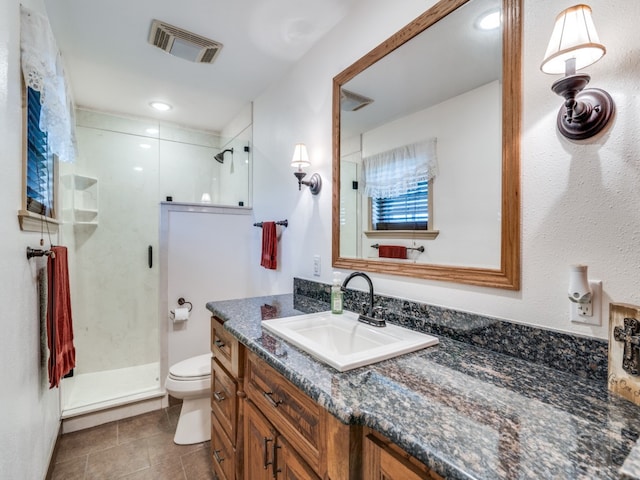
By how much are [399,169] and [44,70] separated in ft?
4.98

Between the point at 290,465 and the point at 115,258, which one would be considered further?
the point at 115,258

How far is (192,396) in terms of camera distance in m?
2.02

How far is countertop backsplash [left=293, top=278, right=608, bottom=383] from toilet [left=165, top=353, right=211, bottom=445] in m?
1.18

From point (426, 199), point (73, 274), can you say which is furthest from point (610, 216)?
point (73, 274)

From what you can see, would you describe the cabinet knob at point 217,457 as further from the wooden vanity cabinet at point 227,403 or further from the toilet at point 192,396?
the toilet at point 192,396

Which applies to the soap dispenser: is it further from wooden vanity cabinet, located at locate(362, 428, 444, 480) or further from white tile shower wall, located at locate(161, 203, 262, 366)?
white tile shower wall, located at locate(161, 203, 262, 366)

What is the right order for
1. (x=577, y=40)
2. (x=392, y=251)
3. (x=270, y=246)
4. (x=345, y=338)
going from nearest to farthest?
(x=577, y=40)
(x=345, y=338)
(x=392, y=251)
(x=270, y=246)

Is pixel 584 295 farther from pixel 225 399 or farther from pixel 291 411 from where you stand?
pixel 225 399

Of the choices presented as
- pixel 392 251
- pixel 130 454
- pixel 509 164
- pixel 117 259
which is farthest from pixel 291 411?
pixel 117 259

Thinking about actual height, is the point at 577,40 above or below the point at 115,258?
above

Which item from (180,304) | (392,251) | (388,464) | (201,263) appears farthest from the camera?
(201,263)

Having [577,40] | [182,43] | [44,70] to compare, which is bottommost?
[577,40]

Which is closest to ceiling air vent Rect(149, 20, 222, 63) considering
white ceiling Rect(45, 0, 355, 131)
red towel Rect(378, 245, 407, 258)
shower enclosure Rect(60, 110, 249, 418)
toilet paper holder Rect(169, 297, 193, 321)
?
white ceiling Rect(45, 0, 355, 131)

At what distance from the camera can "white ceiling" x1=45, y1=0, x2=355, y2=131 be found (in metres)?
1.68
